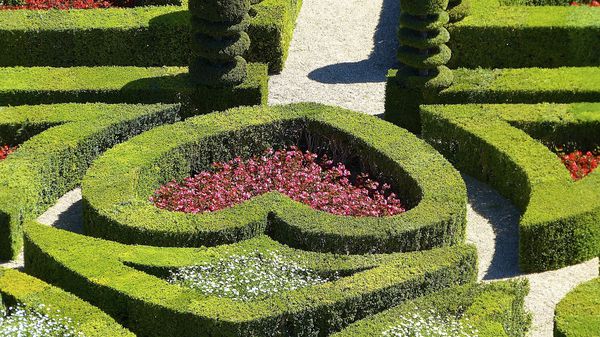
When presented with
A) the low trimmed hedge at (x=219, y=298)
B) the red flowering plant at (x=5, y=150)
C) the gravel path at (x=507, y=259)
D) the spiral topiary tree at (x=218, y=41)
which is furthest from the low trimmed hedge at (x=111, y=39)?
the low trimmed hedge at (x=219, y=298)

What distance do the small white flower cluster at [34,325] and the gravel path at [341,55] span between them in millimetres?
10226

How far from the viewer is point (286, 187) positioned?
2155 centimetres

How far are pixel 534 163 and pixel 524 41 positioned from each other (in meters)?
6.24

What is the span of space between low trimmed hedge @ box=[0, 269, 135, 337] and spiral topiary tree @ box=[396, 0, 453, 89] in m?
9.80


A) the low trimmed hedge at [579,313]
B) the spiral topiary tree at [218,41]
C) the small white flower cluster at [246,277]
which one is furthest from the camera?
the spiral topiary tree at [218,41]

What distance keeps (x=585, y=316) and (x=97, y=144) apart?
32.7 ft

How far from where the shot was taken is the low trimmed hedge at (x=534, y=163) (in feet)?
63.8

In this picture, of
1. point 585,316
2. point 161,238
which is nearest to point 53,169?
point 161,238

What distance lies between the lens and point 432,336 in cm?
1655

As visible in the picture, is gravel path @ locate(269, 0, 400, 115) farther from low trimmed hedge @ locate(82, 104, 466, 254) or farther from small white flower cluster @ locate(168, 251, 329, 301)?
small white flower cluster @ locate(168, 251, 329, 301)

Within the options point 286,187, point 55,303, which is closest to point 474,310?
point 286,187

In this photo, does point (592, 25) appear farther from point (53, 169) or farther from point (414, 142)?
point (53, 169)

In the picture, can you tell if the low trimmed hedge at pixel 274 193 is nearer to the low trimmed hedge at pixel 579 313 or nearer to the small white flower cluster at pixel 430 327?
the small white flower cluster at pixel 430 327

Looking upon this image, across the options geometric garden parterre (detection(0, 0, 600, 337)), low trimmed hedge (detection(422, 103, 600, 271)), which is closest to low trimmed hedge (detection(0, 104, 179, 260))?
geometric garden parterre (detection(0, 0, 600, 337))
